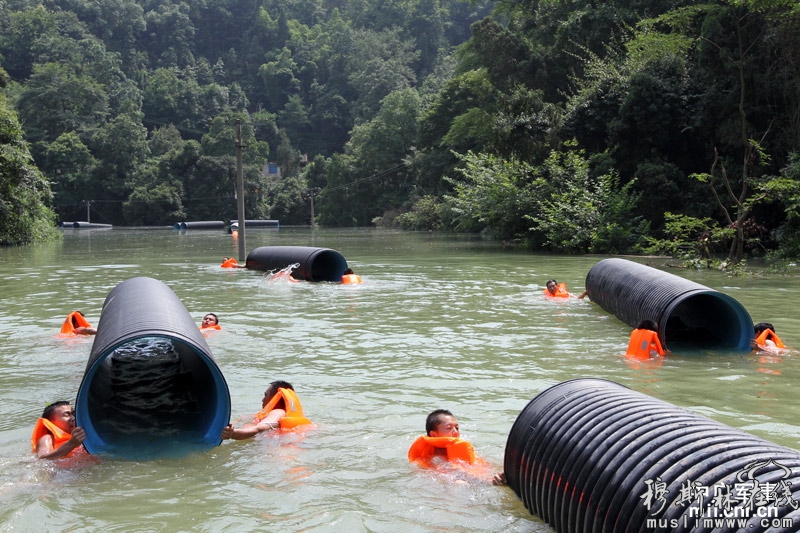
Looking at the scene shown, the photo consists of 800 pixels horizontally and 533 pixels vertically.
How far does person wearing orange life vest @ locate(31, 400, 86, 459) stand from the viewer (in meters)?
6.30

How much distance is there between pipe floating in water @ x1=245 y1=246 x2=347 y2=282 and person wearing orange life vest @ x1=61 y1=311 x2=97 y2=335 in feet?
28.4

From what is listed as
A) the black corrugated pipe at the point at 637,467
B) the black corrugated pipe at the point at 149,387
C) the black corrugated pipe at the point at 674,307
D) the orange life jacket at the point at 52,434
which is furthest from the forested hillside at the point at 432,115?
the orange life jacket at the point at 52,434

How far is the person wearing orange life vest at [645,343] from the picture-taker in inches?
404

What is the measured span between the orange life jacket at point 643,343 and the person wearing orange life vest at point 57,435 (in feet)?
22.4

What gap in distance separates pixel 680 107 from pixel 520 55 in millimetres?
15124

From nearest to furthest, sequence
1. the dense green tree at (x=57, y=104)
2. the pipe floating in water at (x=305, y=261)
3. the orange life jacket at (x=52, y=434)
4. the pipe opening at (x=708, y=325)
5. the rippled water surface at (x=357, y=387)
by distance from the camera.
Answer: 1. the rippled water surface at (x=357, y=387)
2. the orange life jacket at (x=52, y=434)
3. the pipe opening at (x=708, y=325)
4. the pipe floating in water at (x=305, y=261)
5. the dense green tree at (x=57, y=104)

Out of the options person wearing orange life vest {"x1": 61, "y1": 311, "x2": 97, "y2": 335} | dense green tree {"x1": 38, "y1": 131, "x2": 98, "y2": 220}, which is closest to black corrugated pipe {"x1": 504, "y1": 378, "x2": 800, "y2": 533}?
person wearing orange life vest {"x1": 61, "y1": 311, "x2": 97, "y2": 335}

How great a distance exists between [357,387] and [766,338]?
18.6 feet

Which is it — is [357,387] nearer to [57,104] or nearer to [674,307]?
[674,307]

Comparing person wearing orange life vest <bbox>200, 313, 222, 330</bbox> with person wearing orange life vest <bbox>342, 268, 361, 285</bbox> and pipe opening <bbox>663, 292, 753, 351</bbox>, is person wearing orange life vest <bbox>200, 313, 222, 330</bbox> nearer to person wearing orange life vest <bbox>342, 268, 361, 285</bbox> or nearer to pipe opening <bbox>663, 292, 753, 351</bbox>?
pipe opening <bbox>663, 292, 753, 351</bbox>

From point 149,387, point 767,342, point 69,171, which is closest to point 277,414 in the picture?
point 149,387

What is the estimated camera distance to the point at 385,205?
84.9m

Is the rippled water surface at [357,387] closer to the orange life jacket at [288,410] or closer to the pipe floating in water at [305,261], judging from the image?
the orange life jacket at [288,410]

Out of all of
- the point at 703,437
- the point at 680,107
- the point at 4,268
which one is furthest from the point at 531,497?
the point at 680,107
